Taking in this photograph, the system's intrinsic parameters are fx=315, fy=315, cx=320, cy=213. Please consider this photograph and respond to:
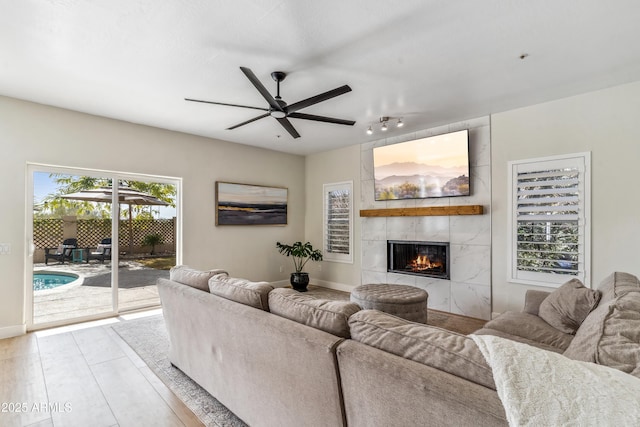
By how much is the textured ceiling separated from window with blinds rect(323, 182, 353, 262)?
224 centimetres

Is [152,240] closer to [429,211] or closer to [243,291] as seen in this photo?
[243,291]

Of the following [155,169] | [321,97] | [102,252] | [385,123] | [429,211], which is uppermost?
[385,123]

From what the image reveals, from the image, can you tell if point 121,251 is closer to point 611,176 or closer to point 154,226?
point 154,226

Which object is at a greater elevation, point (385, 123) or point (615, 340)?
point (385, 123)

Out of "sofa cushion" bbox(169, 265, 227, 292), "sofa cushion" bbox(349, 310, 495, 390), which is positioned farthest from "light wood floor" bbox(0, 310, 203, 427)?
"sofa cushion" bbox(349, 310, 495, 390)

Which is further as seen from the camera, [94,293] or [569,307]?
[94,293]

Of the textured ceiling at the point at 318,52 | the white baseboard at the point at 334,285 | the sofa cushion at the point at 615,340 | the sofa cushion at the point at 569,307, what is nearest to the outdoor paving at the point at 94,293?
the textured ceiling at the point at 318,52

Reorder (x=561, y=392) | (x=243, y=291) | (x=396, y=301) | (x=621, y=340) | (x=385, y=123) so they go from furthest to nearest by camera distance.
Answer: (x=385, y=123)
(x=396, y=301)
(x=243, y=291)
(x=621, y=340)
(x=561, y=392)

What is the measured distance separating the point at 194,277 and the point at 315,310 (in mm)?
1337

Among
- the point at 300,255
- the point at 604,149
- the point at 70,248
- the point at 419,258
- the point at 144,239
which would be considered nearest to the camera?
the point at 604,149

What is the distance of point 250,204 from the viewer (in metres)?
5.87

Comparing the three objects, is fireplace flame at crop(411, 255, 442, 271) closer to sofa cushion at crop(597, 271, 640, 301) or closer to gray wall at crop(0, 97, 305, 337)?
sofa cushion at crop(597, 271, 640, 301)

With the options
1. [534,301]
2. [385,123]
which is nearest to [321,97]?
[385,123]

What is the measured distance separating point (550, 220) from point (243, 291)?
367 centimetres
